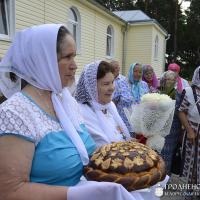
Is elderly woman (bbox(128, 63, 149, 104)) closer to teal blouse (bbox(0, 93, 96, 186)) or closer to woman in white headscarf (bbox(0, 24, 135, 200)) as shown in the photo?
woman in white headscarf (bbox(0, 24, 135, 200))

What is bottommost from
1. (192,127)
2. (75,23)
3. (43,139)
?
(192,127)

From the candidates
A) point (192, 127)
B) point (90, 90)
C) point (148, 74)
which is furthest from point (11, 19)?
point (90, 90)

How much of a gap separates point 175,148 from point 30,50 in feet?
13.7

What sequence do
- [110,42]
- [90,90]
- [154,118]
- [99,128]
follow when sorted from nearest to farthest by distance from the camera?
[99,128] → [90,90] → [154,118] → [110,42]

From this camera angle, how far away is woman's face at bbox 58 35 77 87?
1.69 metres

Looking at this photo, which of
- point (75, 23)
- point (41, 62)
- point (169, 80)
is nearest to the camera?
point (41, 62)

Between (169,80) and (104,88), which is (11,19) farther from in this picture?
(104,88)

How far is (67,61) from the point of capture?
5.59 ft

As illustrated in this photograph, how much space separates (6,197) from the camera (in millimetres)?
1403

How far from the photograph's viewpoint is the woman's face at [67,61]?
169cm

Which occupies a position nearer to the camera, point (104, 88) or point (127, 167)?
point (127, 167)

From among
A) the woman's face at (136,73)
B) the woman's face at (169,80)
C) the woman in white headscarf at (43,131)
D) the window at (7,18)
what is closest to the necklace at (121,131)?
the woman in white headscarf at (43,131)

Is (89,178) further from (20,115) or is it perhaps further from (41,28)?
(41,28)

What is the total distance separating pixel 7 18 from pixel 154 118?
275 inches
